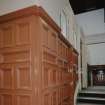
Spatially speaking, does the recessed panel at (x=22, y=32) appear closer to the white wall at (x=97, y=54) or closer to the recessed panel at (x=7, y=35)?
the recessed panel at (x=7, y=35)

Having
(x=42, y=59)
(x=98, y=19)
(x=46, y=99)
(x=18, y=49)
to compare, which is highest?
A: (x=98, y=19)

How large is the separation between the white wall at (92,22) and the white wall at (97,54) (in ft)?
2.84

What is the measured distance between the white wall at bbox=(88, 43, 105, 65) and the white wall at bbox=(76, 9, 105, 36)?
867 millimetres

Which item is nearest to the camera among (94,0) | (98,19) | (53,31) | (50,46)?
(50,46)

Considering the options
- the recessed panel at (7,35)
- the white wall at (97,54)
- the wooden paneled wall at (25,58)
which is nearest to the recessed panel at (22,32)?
the wooden paneled wall at (25,58)

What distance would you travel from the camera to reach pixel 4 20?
273 centimetres

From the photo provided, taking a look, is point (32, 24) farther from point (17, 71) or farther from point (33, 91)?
point (33, 91)

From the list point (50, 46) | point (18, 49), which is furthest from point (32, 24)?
point (50, 46)

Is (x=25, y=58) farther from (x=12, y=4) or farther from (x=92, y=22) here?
(x=92, y=22)

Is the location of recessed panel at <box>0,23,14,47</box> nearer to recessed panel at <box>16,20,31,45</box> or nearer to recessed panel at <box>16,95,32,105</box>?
recessed panel at <box>16,20,31,45</box>

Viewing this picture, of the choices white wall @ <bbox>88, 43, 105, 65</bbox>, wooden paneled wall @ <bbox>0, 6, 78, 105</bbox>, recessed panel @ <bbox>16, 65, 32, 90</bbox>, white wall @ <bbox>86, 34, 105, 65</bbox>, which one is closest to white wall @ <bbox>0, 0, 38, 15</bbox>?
wooden paneled wall @ <bbox>0, 6, 78, 105</bbox>

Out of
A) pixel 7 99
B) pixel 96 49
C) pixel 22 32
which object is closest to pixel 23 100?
pixel 7 99

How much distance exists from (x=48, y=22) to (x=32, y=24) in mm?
473

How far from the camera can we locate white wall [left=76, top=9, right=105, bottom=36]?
8.70 metres
